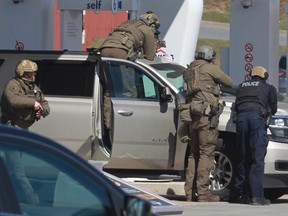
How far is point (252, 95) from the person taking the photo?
12242 mm

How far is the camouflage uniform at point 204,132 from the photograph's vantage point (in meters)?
12.2

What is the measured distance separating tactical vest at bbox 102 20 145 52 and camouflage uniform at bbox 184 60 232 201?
0.91 meters

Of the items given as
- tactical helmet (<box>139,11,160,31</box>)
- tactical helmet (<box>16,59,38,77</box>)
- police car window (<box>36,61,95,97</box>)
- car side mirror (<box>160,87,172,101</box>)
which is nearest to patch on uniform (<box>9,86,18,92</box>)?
tactical helmet (<box>16,59,38,77</box>)

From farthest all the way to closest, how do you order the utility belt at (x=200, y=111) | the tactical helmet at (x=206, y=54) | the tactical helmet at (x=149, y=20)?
the tactical helmet at (x=149, y=20) → the tactical helmet at (x=206, y=54) → the utility belt at (x=200, y=111)

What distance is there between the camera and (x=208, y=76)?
1228cm

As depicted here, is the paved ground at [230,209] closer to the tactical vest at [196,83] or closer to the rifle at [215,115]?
the rifle at [215,115]

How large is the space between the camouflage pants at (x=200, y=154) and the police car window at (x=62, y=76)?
58.5 inches

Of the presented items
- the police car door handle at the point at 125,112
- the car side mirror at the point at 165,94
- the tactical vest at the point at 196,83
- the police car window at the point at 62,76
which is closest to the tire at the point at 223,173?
the tactical vest at the point at 196,83

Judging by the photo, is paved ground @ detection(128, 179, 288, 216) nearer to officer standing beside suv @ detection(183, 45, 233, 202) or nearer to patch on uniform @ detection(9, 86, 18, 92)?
officer standing beside suv @ detection(183, 45, 233, 202)

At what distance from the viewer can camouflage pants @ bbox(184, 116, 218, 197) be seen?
12234 mm

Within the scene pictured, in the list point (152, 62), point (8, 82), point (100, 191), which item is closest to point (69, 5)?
point (152, 62)

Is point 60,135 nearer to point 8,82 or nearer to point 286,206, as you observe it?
point 8,82

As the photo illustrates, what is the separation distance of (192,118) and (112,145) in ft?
3.46

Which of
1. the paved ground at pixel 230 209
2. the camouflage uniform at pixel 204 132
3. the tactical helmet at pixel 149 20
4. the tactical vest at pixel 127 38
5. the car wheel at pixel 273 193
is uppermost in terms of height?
the tactical helmet at pixel 149 20
